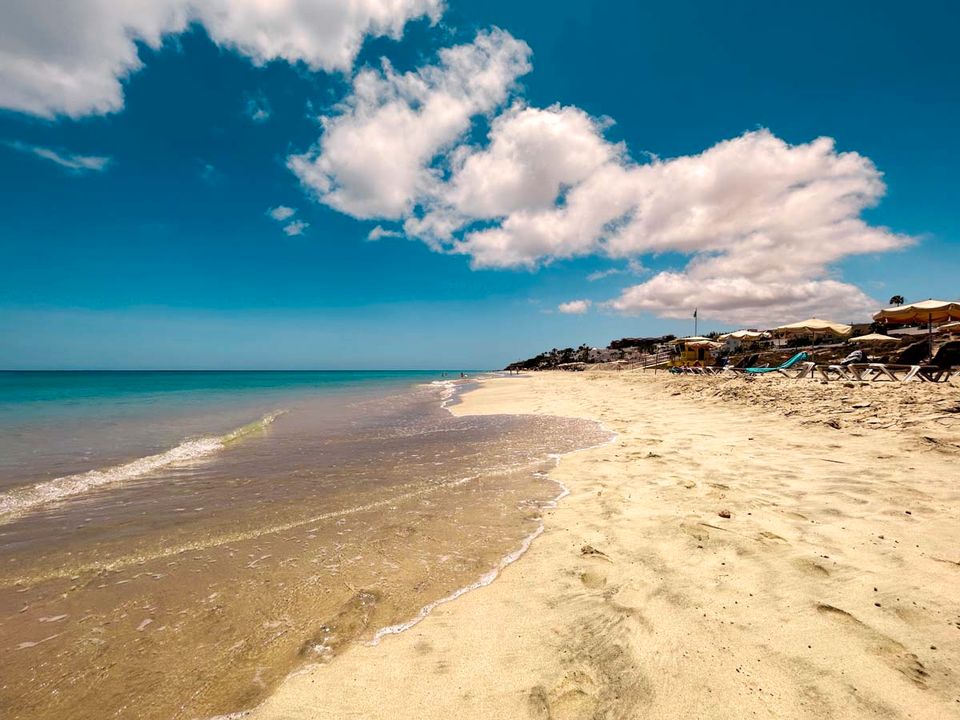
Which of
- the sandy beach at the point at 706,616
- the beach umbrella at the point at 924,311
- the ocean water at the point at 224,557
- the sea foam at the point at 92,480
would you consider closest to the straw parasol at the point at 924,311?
the beach umbrella at the point at 924,311

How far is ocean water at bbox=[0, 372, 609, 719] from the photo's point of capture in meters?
2.81

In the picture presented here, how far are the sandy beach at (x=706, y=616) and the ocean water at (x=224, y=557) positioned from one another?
0.47 meters

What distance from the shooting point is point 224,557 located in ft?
14.7

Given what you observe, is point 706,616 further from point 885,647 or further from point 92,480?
point 92,480

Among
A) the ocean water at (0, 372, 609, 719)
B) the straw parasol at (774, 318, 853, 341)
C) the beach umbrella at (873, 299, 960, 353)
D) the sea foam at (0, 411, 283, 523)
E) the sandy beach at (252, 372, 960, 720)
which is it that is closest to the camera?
the sandy beach at (252, 372, 960, 720)

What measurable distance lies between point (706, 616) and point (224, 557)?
4817 mm

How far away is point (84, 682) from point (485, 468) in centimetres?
586

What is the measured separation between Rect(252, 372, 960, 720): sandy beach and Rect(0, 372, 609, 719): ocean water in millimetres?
472

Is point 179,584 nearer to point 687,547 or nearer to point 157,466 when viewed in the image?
point 687,547

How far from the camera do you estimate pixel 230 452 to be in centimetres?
1002

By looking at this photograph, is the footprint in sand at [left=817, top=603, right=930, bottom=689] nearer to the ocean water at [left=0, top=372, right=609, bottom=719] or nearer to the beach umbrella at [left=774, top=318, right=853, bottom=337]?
the ocean water at [left=0, top=372, right=609, bottom=719]

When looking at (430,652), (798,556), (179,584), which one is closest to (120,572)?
(179,584)

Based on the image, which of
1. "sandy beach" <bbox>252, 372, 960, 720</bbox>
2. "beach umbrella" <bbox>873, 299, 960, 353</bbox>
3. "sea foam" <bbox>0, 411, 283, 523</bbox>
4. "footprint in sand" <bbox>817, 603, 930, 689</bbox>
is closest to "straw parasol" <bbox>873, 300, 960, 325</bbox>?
"beach umbrella" <bbox>873, 299, 960, 353</bbox>

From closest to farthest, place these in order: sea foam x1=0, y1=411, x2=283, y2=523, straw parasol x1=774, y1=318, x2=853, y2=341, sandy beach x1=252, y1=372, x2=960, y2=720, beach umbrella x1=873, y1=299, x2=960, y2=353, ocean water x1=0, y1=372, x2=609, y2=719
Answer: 1. sandy beach x1=252, y1=372, x2=960, y2=720
2. ocean water x1=0, y1=372, x2=609, y2=719
3. sea foam x1=0, y1=411, x2=283, y2=523
4. beach umbrella x1=873, y1=299, x2=960, y2=353
5. straw parasol x1=774, y1=318, x2=853, y2=341
